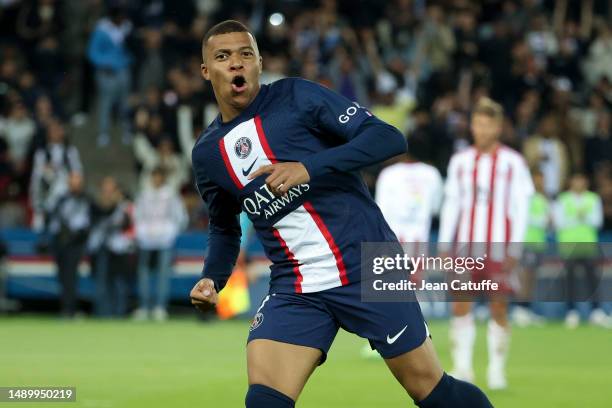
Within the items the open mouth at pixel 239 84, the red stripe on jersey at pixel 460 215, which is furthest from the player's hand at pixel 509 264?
the open mouth at pixel 239 84

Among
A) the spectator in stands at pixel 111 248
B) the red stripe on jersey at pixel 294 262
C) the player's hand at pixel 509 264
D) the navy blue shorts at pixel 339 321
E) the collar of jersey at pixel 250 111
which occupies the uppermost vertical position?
the collar of jersey at pixel 250 111

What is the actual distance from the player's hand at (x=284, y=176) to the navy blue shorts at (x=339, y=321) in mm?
641

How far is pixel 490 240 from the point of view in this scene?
11.7 meters

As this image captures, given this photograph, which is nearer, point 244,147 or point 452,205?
point 244,147

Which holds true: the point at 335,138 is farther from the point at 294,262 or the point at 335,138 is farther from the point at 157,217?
the point at 157,217

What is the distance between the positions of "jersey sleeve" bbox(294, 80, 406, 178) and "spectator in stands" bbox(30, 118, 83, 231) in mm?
13994

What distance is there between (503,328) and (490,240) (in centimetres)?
92

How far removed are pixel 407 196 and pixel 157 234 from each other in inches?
251

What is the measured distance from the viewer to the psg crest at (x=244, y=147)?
245 inches

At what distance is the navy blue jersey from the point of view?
6129mm

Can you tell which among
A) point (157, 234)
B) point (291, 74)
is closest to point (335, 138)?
point (157, 234)

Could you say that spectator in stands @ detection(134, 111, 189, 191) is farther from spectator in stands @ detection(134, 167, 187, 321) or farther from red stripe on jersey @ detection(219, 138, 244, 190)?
red stripe on jersey @ detection(219, 138, 244, 190)

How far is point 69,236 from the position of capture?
1942 centimetres

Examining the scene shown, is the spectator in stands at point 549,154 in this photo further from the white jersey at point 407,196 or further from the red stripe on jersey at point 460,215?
the red stripe on jersey at point 460,215
